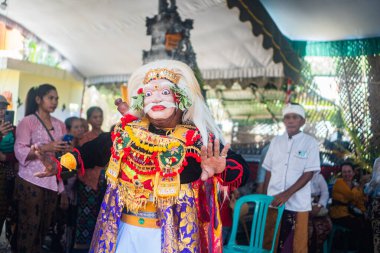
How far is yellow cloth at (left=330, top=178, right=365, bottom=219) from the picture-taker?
613cm

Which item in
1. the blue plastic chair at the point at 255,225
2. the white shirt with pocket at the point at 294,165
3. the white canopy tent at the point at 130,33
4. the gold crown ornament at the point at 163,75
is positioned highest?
the white canopy tent at the point at 130,33

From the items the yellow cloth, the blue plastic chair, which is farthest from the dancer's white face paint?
the yellow cloth

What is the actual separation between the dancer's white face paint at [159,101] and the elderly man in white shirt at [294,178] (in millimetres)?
1944

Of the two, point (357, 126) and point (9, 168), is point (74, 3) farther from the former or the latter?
point (357, 126)

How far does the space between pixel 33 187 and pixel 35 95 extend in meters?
0.89

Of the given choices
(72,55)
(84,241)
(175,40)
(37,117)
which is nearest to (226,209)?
(37,117)

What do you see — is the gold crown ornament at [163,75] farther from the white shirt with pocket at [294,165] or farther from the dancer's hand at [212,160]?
the white shirt with pocket at [294,165]

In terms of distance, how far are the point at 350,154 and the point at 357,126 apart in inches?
15.2

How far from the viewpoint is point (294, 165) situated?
470cm

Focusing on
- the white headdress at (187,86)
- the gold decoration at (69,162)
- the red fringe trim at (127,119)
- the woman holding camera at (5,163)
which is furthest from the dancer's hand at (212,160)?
the woman holding camera at (5,163)

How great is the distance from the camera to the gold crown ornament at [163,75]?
297cm

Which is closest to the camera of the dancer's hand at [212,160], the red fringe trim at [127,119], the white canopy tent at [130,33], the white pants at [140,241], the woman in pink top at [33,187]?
the dancer's hand at [212,160]

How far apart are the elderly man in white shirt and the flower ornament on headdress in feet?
6.26

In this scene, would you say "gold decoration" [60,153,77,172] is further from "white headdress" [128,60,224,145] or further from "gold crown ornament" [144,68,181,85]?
"gold crown ornament" [144,68,181,85]
